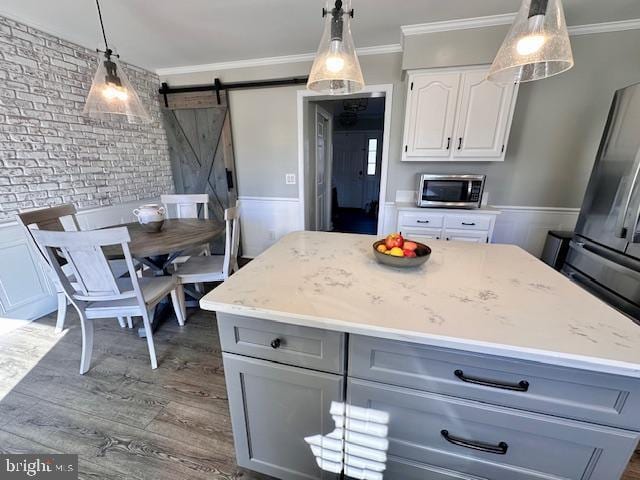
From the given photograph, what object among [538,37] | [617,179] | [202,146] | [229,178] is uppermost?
[538,37]

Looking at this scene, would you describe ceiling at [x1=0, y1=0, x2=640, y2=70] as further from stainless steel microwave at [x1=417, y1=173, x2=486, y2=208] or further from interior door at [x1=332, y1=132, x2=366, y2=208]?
interior door at [x1=332, y1=132, x2=366, y2=208]

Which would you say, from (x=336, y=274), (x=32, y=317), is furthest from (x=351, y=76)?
(x=32, y=317)

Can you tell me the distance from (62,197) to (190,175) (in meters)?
1.51

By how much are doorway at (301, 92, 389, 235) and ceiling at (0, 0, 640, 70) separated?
1.08 meters

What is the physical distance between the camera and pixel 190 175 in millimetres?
3809

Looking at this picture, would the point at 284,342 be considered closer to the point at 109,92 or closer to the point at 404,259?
the point at 404,259

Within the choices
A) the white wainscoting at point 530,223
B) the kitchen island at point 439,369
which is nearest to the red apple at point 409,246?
the kitchen island at point 439,369

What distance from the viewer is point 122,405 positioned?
155 centimetres

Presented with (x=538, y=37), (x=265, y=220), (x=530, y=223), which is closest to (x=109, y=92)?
(x=265, y=220)

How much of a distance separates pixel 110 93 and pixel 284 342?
2.17m

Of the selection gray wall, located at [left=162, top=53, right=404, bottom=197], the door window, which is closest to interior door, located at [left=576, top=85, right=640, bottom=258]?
gray wall, located at [left=162, top=53, right=404, bottom=197]

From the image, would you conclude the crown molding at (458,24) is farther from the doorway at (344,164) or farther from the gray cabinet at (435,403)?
the gray cabinet at (435,403)

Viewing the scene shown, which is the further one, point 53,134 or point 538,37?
point 53,134

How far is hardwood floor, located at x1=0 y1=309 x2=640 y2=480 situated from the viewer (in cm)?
127
